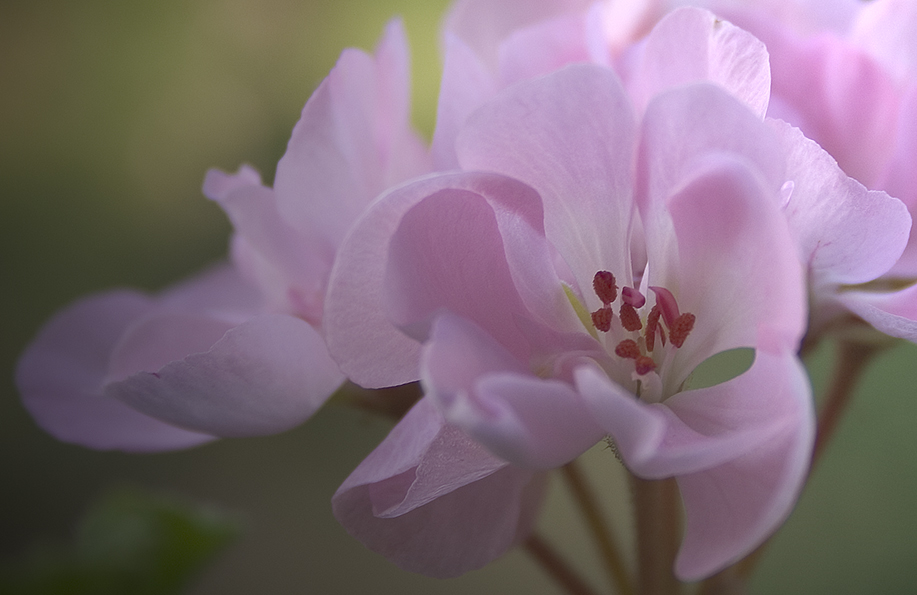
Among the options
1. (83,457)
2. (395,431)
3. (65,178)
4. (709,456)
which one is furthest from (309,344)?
(65,178)

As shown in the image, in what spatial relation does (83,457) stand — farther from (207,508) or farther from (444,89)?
(444,89)

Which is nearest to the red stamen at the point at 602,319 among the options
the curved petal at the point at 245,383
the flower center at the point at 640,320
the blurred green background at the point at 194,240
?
the flower center at the point at 640,320

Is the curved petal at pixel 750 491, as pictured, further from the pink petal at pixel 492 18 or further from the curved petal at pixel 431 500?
the pink petal at pixel 492 18

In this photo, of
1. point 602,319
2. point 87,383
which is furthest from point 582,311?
point 87,383

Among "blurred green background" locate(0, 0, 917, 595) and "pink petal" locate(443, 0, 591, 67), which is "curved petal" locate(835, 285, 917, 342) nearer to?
"pink petal" locate(443, 0, 591, 67)

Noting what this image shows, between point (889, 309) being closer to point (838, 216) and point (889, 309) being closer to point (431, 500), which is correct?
point (838, 216)
